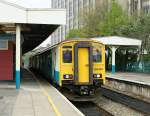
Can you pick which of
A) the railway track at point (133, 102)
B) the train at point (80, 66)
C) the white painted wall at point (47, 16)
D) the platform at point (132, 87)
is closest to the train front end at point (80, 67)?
the train at point (80, 66)

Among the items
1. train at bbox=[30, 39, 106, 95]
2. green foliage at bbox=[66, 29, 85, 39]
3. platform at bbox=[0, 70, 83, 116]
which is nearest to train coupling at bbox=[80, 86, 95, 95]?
train at bbox=[30, 39, 106, 95]

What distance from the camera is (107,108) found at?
1984cm

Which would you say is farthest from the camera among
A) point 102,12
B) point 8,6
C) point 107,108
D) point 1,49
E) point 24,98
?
point 102,12

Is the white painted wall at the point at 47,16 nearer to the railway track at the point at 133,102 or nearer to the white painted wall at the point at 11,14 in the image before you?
the white painted wall at the point at 11,14

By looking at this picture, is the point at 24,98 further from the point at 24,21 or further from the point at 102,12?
the point at 102,12

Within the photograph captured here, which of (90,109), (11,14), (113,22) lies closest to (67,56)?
(90,109)

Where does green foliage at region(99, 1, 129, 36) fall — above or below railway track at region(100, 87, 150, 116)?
above

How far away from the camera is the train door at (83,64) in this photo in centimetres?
1993

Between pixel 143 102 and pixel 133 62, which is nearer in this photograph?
pixel 143 102

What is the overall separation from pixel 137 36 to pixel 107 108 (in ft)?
95.0

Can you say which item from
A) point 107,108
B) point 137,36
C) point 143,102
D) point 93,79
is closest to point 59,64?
Answer: point 93,79

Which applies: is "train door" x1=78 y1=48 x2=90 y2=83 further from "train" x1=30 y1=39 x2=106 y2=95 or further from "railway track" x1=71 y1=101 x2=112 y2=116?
"railway track" x1=71 y1=101 x2=112 y2=116

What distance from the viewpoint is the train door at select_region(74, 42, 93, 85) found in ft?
Result: 65.4

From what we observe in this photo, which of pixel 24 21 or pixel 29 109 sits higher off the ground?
pixel 24 21
